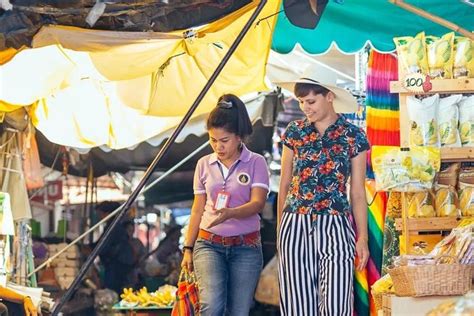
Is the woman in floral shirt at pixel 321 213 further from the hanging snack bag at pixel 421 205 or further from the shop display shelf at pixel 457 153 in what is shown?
the shop display shelf at pixel 457 153

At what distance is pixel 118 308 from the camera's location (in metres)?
8.15

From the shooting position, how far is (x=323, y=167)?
17.7ft

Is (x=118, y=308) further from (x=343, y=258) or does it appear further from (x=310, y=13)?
(x=310, y=13)

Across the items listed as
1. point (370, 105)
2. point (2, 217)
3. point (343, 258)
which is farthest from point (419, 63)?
point (2, 217)

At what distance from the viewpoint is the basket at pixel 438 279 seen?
4930mm

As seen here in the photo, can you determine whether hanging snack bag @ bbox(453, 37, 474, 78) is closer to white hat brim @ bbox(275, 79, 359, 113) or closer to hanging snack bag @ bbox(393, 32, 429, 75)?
hanging snack bag @ bbox(393, 32, 429, 75)

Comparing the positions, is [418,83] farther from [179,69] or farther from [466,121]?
[179,69]

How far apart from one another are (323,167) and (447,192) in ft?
3.05

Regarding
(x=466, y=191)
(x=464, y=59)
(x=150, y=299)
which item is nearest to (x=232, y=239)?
(x=466, y=191)

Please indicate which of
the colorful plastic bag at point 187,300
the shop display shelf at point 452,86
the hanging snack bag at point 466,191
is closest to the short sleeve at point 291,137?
the shop display shelf at point 452,86

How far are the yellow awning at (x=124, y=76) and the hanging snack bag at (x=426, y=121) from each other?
1.17 m

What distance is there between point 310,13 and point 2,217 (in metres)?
3.50

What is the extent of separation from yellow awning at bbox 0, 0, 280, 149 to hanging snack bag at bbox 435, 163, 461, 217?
1.53 m

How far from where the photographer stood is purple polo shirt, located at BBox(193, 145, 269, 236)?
575 centimetres
